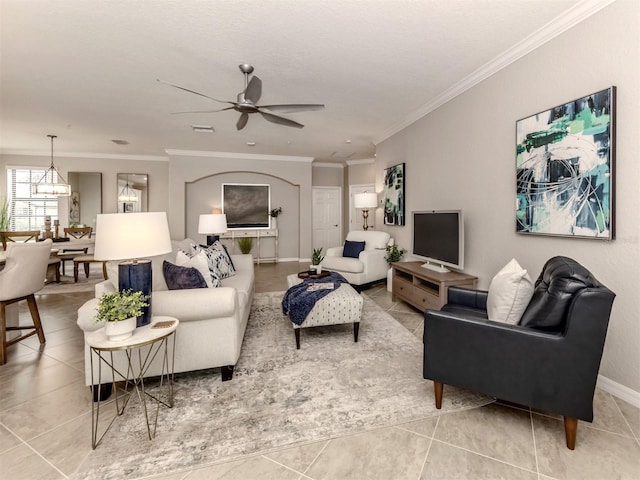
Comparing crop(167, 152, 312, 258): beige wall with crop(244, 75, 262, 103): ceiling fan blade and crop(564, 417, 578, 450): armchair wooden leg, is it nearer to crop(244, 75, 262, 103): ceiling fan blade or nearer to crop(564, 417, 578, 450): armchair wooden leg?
crop(244, 75, 262, 103): ceiling fan blade

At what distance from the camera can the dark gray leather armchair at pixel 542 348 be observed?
1.39 m

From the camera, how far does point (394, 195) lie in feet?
16.2

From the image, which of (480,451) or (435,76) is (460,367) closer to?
(480,451)

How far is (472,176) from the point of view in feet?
10.5

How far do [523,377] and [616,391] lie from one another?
1.05 metres

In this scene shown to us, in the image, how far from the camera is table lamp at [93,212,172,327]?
165 centimetres

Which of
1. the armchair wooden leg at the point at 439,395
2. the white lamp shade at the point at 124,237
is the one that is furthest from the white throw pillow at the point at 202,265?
the armchair wooden leg at the point at 439,395

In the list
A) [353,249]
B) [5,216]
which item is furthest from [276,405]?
[5,216]

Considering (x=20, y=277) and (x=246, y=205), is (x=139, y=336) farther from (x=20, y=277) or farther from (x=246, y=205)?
(x=246, y=205)

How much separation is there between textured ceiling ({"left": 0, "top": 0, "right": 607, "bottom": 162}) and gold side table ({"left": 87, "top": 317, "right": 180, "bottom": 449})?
221cm

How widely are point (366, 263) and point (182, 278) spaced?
2.92 metres

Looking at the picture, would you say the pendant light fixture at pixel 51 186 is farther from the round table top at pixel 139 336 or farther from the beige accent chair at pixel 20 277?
the round table top at pixel 139 336

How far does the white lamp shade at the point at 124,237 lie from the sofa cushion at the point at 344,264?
125 inches

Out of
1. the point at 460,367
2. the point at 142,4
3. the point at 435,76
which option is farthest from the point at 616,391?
the point at 142,4
